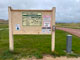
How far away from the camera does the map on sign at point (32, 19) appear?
5488 millimetres

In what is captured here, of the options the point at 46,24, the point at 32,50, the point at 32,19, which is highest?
the point at 32,19

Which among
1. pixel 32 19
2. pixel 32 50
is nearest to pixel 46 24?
pixel 32 19

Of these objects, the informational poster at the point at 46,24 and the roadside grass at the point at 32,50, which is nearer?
the roadside grass at the point at 32,50

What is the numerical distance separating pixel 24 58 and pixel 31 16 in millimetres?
2245

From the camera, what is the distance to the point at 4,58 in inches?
172

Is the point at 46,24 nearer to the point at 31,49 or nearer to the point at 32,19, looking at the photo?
the point at 32,19

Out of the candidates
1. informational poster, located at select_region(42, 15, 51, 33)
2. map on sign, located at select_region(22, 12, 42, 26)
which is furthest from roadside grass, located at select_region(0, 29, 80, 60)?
map on sign, located at select_region(22, 12, 42, 26)

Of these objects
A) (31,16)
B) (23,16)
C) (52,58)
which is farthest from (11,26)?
(52,58)

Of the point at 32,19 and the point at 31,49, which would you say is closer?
the point at 32,19

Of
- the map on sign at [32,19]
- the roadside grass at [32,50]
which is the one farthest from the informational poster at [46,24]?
→ the roadside grass at [32,50]

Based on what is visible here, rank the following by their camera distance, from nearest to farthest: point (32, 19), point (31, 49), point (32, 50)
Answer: point (32, 19)
point (32, 50)
point (31, 49)

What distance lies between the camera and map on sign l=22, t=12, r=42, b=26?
5.49m

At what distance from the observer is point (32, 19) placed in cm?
555

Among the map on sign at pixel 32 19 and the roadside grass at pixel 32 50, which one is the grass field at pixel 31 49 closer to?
the roadside grass at pixel 32 50
